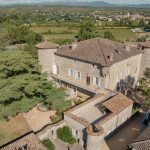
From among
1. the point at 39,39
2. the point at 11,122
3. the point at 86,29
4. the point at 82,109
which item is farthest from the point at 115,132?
the point at 39,39

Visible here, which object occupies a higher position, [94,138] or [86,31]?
[86,31]

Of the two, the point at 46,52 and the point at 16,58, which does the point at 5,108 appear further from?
the point at 46,52

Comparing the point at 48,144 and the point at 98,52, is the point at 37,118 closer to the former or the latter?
the point at 48,144

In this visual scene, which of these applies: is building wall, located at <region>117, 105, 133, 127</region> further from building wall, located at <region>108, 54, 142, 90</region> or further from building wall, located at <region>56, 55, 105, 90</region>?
building wall, located at <region>56, 55, 105, 90</region>

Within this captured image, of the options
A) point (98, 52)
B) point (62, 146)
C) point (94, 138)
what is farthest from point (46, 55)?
point (94, 138)

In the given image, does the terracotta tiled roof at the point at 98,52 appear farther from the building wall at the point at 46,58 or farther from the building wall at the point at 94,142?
the building wall at the point at 94,142
